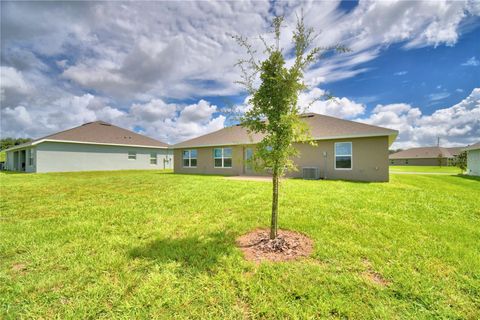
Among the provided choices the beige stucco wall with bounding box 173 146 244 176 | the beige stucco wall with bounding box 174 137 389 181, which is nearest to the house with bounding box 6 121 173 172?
the beige stucco wall with bounding box 173 146 244 176

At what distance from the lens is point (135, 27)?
9.74m

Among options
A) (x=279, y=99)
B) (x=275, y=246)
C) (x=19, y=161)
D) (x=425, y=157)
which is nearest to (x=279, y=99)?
(x=279, y=99)

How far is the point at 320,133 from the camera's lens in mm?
13805

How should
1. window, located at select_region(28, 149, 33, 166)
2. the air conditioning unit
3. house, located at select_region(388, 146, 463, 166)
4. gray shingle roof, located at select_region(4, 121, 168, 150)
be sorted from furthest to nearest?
house, located at select_region(388, 146, 463, 166)
gray shingle roof, located at select_region(4, 121, 168, 150)
window, located at select_region(28, 149, 33, 166)
the air conditioning unit

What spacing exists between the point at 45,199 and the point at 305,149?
13.3 meters

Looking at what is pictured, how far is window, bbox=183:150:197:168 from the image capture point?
65.8 ft

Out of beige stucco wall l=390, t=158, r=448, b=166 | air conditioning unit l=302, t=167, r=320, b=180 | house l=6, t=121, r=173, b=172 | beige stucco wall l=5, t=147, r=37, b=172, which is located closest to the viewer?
air conditioning unit l=302, t=167, r=320, b=180

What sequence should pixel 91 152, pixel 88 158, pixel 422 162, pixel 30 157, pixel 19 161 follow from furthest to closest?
pixel 422 162 < pixel 19 161 < pixel 91 152 < pixel 88 158 < pixel 30 157

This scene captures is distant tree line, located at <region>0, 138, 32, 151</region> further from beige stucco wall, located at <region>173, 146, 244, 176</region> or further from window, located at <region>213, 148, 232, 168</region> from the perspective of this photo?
window, located at <region>213, 148, 232, 168</region>

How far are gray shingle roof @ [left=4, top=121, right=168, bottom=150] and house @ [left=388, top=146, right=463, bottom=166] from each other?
5519 cm

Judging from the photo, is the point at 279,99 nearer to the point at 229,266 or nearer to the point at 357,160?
the point at 229,266

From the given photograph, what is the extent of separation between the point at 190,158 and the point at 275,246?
17.5 metres

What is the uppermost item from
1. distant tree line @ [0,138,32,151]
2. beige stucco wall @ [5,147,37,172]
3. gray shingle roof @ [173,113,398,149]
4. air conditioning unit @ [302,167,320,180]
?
distant tree line @ [0,138,32,151]

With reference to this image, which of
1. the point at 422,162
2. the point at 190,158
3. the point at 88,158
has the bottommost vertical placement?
the point at 422,162
